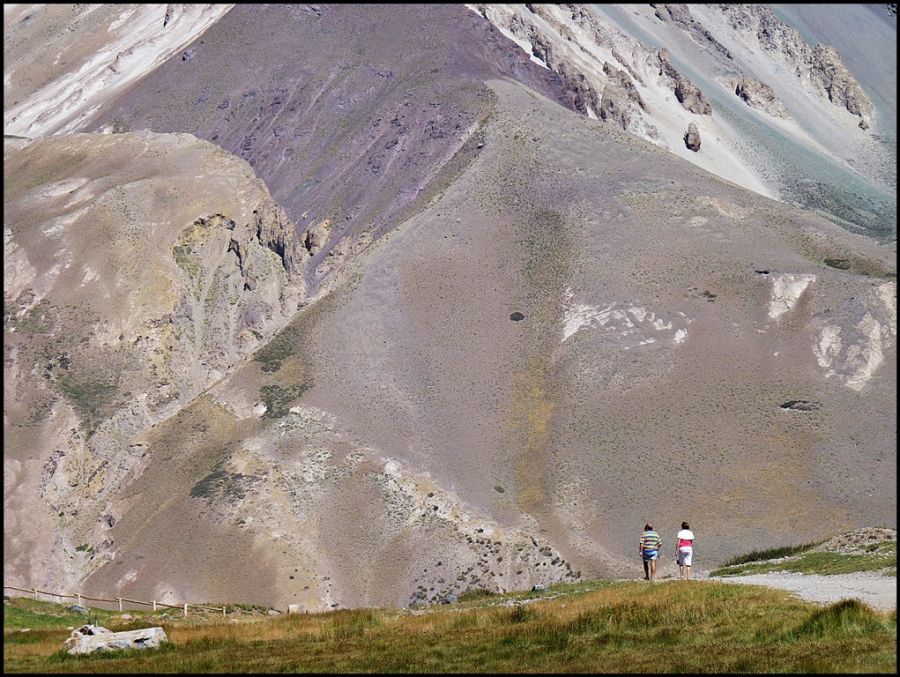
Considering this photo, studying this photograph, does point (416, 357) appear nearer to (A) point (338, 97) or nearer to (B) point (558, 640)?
(A) point (338, 97)

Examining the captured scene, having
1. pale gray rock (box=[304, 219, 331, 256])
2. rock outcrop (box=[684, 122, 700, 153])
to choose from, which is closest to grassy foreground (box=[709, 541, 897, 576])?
pale gray rock (box=[304, 219, 331, 256])

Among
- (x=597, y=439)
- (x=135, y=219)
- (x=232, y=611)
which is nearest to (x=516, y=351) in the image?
(x=597, y=439)

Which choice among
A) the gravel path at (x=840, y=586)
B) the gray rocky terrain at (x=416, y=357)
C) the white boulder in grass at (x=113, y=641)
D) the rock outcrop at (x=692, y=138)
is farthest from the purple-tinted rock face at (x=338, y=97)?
the white boulder in grass at (x=113, y=641)

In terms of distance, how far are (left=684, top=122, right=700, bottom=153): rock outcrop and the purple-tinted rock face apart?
29940mm

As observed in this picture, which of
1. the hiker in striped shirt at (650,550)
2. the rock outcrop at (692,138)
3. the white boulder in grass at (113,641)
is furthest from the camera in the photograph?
the rock outcrop at (692,138)

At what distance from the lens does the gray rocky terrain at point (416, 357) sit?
7681 cm

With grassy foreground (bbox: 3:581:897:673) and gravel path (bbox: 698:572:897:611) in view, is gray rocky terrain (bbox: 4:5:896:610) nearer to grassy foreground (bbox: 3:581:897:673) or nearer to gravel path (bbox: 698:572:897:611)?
gravel path (bbox: 698:572:897:611)

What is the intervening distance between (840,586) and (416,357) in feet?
221

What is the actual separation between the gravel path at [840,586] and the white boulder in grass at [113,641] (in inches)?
580

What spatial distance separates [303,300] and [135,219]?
18737 millimetres

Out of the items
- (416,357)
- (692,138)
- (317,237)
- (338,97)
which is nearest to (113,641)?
(416,357)

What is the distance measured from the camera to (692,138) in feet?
586

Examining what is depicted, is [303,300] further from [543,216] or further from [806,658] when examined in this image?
[806,658]

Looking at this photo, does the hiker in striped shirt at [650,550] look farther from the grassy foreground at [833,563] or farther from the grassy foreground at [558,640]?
the grassy foreground at [558,640]
